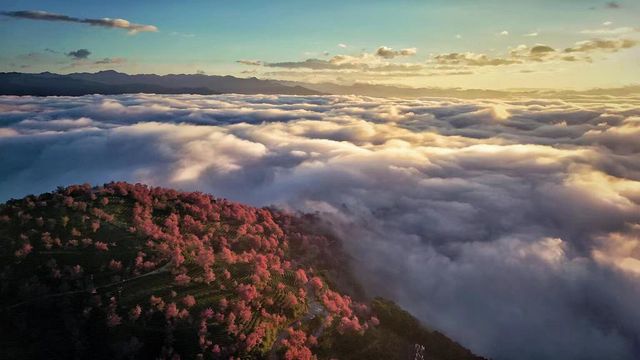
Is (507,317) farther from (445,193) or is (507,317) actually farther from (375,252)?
(445,193)

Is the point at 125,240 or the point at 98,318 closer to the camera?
the point at 98,318

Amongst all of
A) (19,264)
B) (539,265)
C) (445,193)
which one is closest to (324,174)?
(445,193)

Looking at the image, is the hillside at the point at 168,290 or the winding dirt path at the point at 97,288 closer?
the hillside at the point at 168,290

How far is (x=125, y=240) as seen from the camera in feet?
178

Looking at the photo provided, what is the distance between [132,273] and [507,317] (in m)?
67.4

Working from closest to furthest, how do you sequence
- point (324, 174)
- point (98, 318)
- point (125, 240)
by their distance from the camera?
point (98, 318)
point (125, 240)
point (324, 174)

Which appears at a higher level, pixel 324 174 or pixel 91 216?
pixel 91 216

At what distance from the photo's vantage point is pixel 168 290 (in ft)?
158

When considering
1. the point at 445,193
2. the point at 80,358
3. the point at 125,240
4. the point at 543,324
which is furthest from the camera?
the point at 445,193

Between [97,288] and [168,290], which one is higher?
[97,288]

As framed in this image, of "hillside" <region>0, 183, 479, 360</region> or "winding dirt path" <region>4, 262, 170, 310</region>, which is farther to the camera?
"winding dirt path" <region>4, 262, 170, 310</region>

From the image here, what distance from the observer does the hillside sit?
1657 inches

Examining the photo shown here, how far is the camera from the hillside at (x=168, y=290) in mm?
42094

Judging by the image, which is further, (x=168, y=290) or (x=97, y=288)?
(x=168, y=290)
